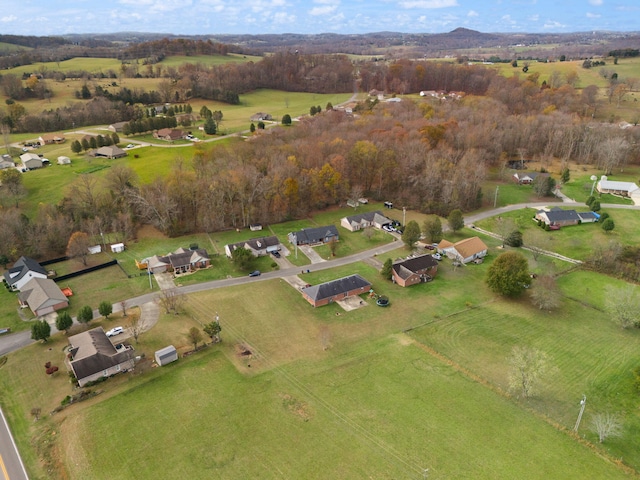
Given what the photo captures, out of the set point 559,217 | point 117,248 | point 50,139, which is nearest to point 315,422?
point 117,248

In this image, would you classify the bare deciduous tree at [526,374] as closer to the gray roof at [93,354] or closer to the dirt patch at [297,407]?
the dirt patch at [297,407]

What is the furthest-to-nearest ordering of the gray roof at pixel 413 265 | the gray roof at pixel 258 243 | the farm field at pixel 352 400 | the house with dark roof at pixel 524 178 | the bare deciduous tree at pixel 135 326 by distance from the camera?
the house with dark roof at pixel 524 178 < the gray roof at pixel 258 243 < the gray roof at pixel 413 265 < the bare deciduous tree at pixel 135 326 < the farm field at pixel 352 400

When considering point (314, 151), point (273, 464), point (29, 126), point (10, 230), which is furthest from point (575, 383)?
point (29, 126)

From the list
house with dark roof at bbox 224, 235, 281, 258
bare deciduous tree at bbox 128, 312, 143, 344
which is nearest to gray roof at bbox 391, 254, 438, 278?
house with dark roof at bbox 224, 235, 281, 258

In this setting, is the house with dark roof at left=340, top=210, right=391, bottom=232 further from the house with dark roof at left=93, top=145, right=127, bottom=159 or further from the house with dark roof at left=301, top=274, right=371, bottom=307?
the house with dark roof at left=93, top=145, right=127, bottom=159

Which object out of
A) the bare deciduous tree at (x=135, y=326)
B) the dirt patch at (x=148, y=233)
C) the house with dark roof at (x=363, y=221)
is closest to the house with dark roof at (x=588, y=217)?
the house with dark roof at (x=363, y=221)

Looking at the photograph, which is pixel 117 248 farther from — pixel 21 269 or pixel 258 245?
pixel 258 245
